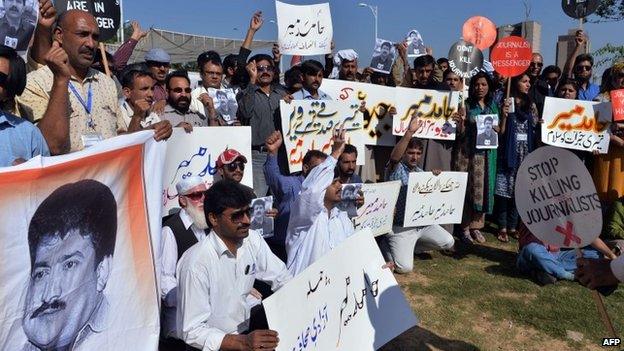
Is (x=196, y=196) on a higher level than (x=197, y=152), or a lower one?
lower

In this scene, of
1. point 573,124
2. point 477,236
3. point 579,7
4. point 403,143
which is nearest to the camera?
point 403,143

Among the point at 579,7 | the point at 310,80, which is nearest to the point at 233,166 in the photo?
the point at 310,80

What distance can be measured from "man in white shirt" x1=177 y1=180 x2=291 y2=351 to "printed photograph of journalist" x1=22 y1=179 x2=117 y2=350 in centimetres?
43

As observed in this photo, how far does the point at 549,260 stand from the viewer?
5.45m

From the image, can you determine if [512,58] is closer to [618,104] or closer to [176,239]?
[618,104]

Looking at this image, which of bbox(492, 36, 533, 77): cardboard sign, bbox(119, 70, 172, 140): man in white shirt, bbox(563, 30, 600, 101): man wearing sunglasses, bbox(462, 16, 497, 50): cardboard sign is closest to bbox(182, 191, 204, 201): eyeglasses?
bbox(119, 70, 172, 140): man in white shirt

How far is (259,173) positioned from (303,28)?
7.27 feet

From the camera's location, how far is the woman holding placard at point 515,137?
21.6 feet

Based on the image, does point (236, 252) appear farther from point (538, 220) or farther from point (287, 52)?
point (287, 52)

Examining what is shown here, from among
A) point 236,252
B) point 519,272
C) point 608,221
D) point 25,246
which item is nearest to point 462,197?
point 519,272

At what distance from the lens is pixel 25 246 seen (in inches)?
83.0

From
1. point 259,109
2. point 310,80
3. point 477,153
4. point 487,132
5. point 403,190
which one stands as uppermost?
point 310,80

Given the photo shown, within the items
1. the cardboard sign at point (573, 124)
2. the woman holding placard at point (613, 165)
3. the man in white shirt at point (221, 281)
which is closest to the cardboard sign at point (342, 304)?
the man in white shirt at point (221, 281)

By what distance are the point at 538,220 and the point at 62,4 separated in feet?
14.2
